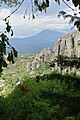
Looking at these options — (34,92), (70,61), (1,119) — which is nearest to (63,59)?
(70,61)

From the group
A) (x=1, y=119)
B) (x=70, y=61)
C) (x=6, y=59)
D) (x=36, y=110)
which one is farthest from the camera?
(x=36, y=110)

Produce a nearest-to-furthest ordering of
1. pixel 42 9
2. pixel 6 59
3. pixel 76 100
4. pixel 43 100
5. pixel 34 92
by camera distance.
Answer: pixel 6 59, pixel 42 9, pixel 76 100, pixel 43 100, pixel 34 92


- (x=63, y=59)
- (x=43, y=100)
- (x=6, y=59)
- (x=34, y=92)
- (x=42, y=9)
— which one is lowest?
(x=34, y=92)

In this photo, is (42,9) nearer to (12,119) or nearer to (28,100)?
(12,119)

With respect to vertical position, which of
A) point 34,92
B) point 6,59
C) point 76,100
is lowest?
point 34,92

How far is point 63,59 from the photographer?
13.5 m

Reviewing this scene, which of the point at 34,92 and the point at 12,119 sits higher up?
the point at 12,119

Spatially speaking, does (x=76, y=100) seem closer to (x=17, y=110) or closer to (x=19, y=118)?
A: (x=19, y=118)

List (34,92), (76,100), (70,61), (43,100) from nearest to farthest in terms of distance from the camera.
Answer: (70,61) → (76,100) → (43,100) → (34,92)

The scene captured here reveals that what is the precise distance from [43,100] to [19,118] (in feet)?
22.9

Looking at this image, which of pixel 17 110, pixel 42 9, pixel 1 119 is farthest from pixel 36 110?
pixel 42 9

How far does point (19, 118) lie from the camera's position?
34531mm

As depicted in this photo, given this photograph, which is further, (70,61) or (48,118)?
(48,118)

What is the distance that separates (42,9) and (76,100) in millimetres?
10263
